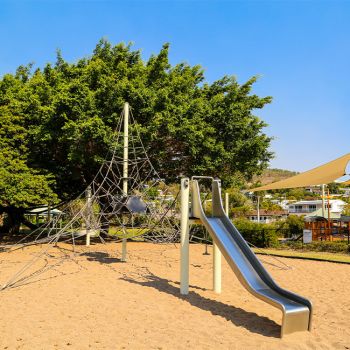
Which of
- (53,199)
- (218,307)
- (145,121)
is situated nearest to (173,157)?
(145,121)

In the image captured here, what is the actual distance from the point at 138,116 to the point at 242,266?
10361mm

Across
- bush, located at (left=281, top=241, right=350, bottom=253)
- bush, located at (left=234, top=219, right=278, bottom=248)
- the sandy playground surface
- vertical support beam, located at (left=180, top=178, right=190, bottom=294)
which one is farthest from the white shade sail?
vertical support beam, located at (left=180, top=178, right=190, bottom=294)

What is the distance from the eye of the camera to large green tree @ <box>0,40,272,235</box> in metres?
15.1

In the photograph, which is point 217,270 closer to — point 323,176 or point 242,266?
point 242,266

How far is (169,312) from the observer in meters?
6.16

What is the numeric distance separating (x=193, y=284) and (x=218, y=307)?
212 cm

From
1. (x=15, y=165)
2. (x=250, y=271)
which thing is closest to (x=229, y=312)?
(x=250, y=271)

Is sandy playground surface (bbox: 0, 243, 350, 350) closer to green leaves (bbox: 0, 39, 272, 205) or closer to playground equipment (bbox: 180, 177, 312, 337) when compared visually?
playground equipment (bbox: 180, 177, 312, 337)

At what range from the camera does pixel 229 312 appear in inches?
245

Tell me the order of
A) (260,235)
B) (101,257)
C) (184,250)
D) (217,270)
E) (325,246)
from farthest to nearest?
(260,235) < (325,246) < (101,257) < (217,270) < (184,250)

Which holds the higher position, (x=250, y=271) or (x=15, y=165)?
(x=15, y=165)

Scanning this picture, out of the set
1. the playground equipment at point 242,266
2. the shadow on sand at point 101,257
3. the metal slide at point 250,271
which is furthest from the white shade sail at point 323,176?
the metal slide at point 250,271

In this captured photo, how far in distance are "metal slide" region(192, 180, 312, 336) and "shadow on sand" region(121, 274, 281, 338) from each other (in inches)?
13.1

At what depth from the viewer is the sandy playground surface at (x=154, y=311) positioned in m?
4.81
